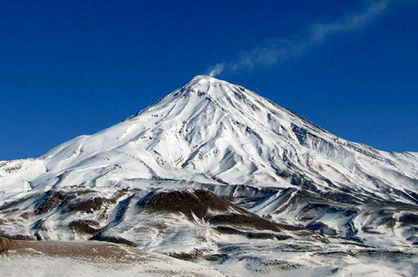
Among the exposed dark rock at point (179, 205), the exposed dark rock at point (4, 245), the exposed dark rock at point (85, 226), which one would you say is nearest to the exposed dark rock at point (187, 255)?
the exposed dark rock at point (4, 245)

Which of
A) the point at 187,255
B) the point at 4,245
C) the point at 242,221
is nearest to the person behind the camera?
the point at 4,245

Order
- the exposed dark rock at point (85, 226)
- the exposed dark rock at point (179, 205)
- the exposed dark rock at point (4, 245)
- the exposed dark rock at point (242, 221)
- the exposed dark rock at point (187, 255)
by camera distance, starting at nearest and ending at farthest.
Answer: the exposed dark rock at point (4, 245), the exposed dark rock at point (187, 255), the exposed dark rock at point (85, 226), the exposed dark rock at point (242, 221), the exposed dark rock at point (179, 205)

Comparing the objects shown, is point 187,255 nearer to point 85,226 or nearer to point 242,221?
point 242,221

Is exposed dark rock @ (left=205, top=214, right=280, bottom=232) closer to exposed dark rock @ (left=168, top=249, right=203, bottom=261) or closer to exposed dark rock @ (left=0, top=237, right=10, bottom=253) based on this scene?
exposed dark rock @ (left=168, top=249, right=203, bottom=261)

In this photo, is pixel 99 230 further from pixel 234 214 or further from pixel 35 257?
pixel 35 257

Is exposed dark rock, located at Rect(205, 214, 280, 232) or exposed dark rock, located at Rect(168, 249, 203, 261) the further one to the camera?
exposed dark rock, located at Rect(205, 214, 280, 232)

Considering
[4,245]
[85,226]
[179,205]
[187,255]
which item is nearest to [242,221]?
[179,205]

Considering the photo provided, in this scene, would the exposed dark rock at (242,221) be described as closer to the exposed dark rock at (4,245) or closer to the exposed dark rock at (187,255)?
the exposed dark rock at (187,255)

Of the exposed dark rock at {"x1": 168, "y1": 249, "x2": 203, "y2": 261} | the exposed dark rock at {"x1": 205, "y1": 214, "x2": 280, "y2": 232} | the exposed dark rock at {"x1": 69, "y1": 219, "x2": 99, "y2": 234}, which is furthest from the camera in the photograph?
the exposed dark rock at {"x1": 205, "y1": 214, "x2": 280, "y2": 232}

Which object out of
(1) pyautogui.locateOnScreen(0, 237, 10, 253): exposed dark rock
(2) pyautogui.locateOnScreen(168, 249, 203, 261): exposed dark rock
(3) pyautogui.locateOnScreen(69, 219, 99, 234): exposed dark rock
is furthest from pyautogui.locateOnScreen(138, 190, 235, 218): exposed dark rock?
(1) pyautogui.locateOnScreen(0, 237, 10, 253): exposed dark rock

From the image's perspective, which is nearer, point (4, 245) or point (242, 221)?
point (4, 245)

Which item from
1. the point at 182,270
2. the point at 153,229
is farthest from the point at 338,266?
the point at 153,229
